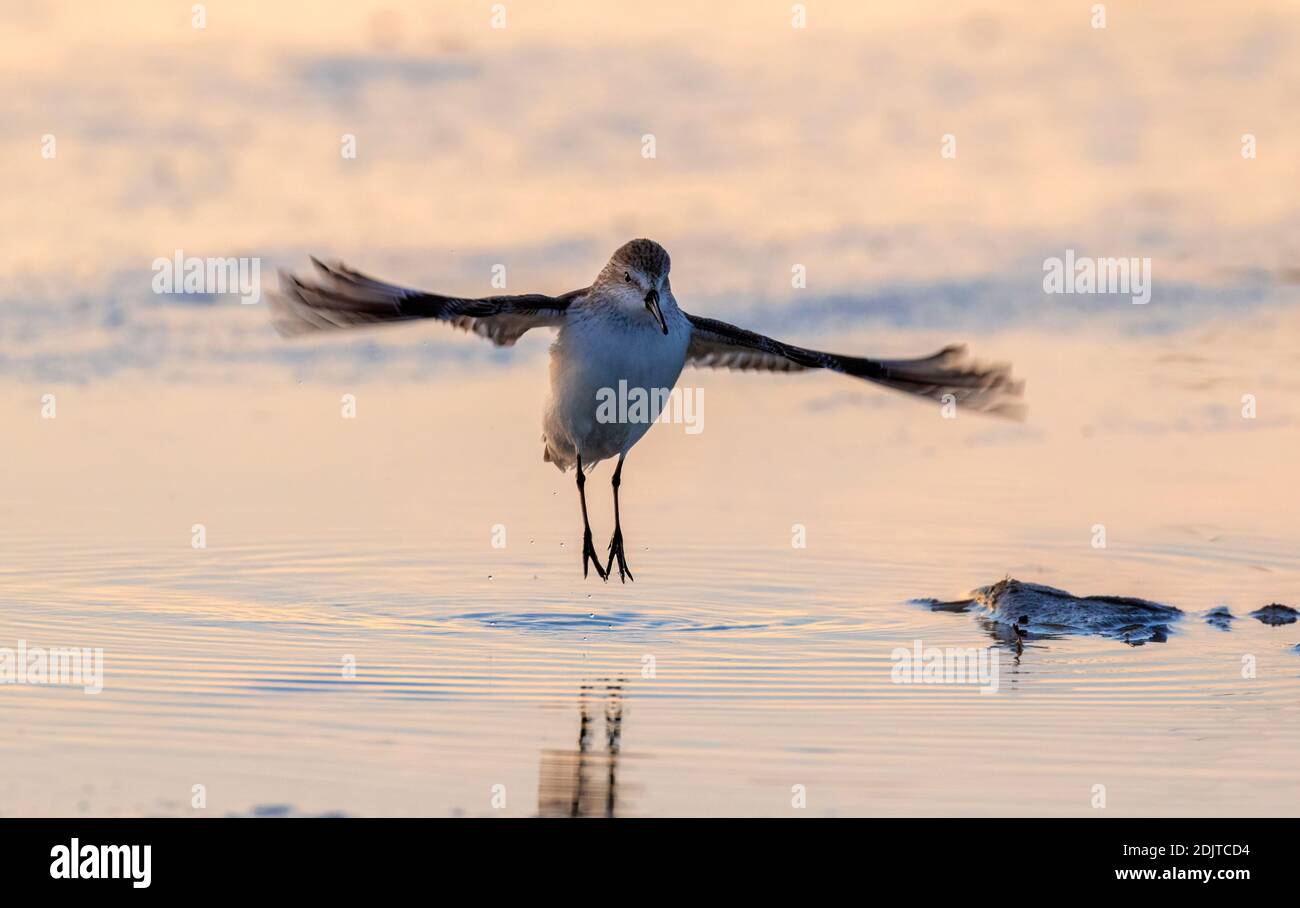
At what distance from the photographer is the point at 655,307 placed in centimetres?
1200

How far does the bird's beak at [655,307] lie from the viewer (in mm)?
11927

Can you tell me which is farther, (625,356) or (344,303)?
(625,356)

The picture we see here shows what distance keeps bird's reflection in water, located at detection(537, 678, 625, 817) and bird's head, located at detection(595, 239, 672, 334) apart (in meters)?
2.92

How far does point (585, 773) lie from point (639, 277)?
3.85 meters

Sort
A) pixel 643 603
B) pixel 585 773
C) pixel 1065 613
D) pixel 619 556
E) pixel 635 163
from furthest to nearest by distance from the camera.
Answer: pixel 635 163 < pixel 619 556 < pixel 643 603 < pixel 1065 613 < pixel 585 773

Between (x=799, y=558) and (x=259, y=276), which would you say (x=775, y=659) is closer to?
(x=799, y=558)

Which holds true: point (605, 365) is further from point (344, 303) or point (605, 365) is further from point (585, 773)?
point (585, 773)

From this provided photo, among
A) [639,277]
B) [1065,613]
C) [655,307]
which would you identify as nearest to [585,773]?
[655,307]

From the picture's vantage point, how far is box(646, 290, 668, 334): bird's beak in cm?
1193

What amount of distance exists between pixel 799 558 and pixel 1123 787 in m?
4.57

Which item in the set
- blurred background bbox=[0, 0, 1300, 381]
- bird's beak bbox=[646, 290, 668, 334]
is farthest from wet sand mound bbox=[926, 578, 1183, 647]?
blurred background bbox=[0, 0, 1300, 381]

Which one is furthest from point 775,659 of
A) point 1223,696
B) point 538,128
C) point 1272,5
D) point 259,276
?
point 1272,5

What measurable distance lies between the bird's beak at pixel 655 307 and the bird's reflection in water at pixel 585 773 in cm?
261

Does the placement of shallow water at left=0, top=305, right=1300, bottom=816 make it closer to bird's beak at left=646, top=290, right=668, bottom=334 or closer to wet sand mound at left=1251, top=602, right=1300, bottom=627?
wet sand mound at left=1251, top=602, right=1300, bottom=627
